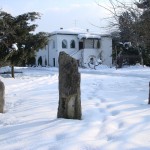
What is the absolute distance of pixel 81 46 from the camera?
211ft

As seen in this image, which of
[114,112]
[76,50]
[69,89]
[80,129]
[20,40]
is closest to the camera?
[80,129]

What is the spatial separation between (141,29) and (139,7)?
3.39 ft

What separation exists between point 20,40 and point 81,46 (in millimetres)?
37763

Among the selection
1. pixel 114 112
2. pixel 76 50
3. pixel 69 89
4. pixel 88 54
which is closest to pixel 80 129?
pixel 69 89

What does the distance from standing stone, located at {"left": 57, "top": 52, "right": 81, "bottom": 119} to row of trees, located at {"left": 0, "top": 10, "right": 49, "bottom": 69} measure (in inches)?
683

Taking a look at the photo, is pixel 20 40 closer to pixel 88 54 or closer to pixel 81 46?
pixel 88 54

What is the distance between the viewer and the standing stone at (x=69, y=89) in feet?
27.7

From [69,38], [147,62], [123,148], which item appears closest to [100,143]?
[123,148]

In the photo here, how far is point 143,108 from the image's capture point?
10242 millimetres

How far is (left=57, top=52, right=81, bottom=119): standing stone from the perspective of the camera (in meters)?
8.45

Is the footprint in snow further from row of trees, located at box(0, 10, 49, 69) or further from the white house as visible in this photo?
the white house

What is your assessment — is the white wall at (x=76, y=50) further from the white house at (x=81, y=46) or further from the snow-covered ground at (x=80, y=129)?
the snow-covered ground at (x=80, y=129)

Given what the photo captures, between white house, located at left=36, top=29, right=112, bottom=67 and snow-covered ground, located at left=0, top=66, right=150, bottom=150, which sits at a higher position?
white house, located at left=36, top=29, right=112, bottom=67

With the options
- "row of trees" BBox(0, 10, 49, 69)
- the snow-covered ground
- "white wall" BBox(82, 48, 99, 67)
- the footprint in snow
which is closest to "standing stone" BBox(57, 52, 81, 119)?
the snow-covered ground
